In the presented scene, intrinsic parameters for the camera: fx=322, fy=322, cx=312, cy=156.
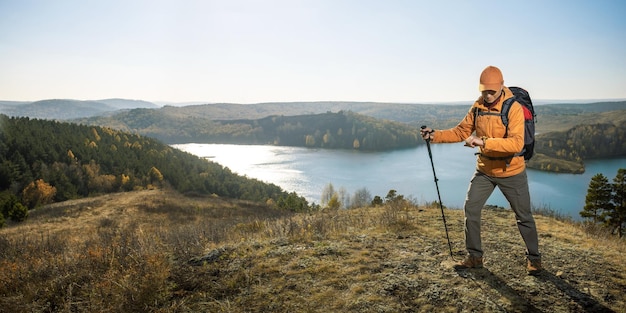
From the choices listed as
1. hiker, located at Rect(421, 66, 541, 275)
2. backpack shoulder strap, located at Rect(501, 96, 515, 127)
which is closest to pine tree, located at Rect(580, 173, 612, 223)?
hiker, located at Rect(421, 66, 541, 275)

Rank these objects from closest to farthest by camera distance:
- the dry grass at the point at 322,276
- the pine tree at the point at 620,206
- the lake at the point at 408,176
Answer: the dry grass at the point at 322,276 < the pine tree at the point at 620,206 < the lake at the point at 408,176

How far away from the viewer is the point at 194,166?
108 m

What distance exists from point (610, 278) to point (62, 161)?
10228 cm

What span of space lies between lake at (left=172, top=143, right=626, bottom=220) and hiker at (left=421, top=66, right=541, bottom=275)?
56319 mm

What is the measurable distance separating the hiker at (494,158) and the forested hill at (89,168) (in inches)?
2184

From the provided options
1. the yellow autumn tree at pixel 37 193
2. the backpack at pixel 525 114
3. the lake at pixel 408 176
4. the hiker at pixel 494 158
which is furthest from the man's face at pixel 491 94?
the yellow autumn tree at pixel 37 193

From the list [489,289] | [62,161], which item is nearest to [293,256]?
[489,289]

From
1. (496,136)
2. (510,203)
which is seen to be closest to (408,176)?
(510,203)

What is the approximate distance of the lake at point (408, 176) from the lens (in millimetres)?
80688

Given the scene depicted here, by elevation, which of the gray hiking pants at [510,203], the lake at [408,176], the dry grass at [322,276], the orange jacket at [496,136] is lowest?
the lake at [408,176]

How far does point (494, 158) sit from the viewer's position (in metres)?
4.73

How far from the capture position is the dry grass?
13.4 ft

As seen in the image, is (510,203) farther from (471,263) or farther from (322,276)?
(322,276)

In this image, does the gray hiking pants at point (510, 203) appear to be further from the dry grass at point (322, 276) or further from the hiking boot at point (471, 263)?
the dry grass at point (322, 276)
